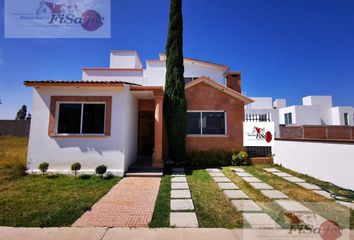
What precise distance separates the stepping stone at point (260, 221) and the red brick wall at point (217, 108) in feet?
25.0

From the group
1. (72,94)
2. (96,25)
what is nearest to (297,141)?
(72,94)

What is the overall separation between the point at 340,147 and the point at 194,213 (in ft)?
21.8

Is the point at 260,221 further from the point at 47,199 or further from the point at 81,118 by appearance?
the point at 81,118

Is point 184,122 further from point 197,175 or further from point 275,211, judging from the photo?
point 275,211

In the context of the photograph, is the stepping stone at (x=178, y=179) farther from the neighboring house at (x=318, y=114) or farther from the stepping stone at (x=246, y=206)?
the neighboring house at (x=318, y=114)

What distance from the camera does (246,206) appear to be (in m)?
5.32

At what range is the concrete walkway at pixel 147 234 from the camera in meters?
3.73

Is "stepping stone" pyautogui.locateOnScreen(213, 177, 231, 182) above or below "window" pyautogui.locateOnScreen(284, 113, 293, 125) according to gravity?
below

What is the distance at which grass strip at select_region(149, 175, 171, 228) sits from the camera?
14.2ft

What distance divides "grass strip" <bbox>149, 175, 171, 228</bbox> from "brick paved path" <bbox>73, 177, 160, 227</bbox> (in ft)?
0.46

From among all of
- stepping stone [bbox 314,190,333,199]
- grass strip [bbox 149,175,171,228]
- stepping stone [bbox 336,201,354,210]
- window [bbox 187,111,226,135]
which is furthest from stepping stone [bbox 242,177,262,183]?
window [bbox 187,111,226,135]

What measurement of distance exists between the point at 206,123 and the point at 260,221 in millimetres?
8607

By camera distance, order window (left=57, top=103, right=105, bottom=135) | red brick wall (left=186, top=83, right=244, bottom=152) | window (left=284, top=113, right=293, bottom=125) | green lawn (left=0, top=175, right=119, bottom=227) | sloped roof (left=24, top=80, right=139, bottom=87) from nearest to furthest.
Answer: green lawn (left=0, top=175, right=119, bottom=227)
sloped roof (left=24, top=80, right=139, bottom=87)
window (left=57, top=103, right=105, bottom=135)
red brick wall (left=186, top=83, right=244, bottom=152)
window (left=284, top=113, right=293, bottom=125)

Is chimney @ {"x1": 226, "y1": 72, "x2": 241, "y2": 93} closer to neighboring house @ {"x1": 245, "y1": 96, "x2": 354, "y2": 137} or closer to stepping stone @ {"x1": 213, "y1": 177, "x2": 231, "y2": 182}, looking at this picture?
stepping stone @ {"x1": 213, "y1": 177, "x2": 231, "y2": 182}
